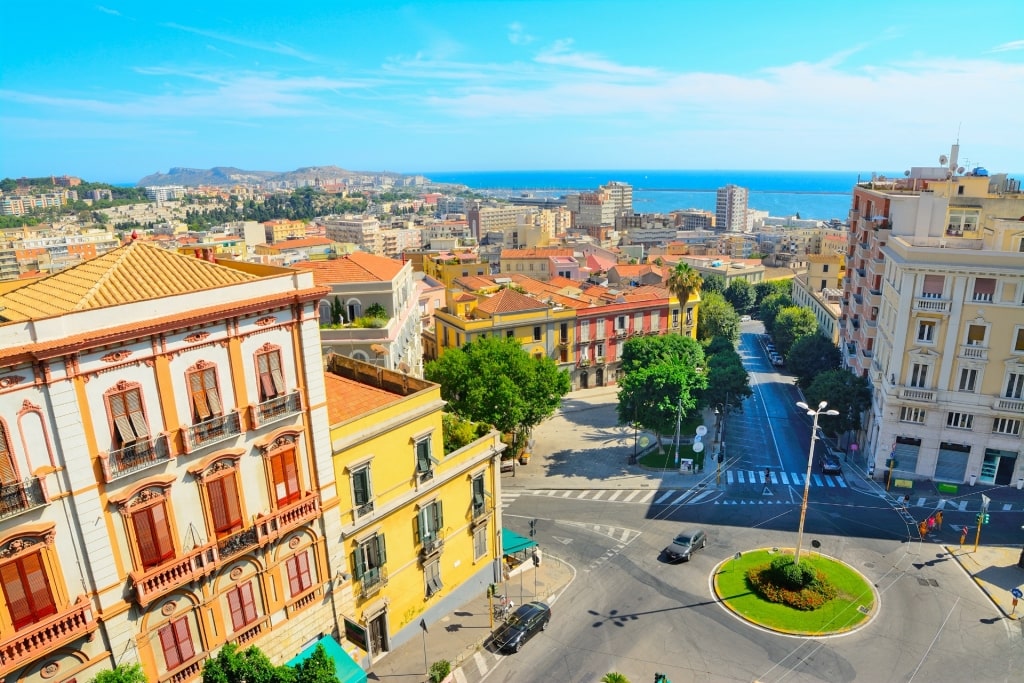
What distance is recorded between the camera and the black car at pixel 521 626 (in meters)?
33.0

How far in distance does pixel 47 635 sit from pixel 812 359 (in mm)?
74787

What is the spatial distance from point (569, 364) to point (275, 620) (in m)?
56.4

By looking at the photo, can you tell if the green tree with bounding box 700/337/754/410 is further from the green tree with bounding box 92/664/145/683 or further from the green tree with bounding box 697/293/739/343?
the green tree with bounding box 92/664/145/683

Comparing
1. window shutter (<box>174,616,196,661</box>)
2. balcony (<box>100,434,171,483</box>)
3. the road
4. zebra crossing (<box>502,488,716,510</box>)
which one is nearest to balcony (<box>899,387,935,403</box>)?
the road

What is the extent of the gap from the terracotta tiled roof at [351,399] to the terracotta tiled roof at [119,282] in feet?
27.6

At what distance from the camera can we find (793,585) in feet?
120

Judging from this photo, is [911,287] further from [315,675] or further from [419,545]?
[315,675]

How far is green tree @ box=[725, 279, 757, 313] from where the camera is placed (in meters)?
132

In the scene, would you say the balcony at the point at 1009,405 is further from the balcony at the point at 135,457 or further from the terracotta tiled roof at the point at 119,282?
the balcony at the point at 135,457

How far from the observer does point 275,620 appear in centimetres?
2681

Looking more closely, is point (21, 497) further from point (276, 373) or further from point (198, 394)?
point (276, 373)

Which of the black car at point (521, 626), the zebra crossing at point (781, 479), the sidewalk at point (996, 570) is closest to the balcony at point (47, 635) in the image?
the black car at point (521, 626)

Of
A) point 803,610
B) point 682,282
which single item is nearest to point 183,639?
point 803,610

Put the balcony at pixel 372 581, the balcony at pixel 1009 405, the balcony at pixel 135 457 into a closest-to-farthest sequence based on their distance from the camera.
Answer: the balcony at pixel 135 457
the balcony at pixel 372 581
the balcony at pixel 1009 405
